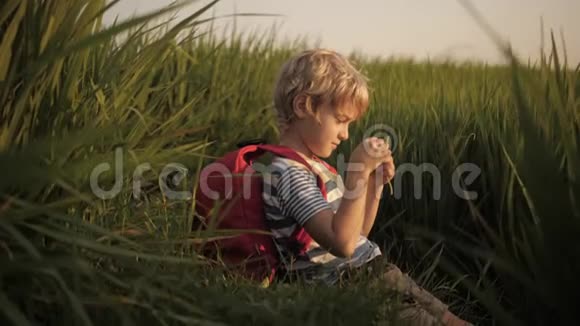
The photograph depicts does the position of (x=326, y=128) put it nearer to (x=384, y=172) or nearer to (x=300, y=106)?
(x=300, y=106)

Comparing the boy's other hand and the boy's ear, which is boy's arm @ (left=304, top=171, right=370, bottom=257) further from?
the boy's ear

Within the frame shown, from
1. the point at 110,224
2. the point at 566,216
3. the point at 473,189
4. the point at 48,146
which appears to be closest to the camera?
the point at 48,146

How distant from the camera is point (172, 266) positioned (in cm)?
190

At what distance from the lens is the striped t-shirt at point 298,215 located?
2604 millimetres

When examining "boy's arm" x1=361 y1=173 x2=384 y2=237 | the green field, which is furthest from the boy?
the green field

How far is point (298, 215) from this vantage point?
8.50 ft

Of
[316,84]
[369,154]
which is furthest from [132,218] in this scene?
[316,84]

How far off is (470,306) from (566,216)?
139 centimetres

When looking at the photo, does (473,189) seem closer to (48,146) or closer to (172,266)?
(172,266)

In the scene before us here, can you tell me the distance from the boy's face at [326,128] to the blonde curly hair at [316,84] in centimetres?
2

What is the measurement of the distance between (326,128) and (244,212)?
0.36 metres

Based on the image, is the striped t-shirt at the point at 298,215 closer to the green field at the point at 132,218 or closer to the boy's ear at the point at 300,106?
the boy's ear at the point at 300,106

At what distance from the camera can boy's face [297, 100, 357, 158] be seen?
2.77 meters

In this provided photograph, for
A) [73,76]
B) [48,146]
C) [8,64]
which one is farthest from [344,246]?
[48,146]
